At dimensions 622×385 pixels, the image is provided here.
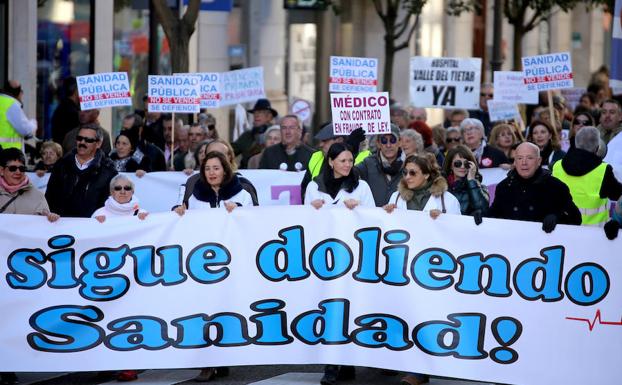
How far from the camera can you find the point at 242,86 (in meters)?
18.5

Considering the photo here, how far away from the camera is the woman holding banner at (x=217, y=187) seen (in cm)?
1081

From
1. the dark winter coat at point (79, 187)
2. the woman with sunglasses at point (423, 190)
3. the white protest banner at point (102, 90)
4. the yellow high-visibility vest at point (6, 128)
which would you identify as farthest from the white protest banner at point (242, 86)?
the woman with sunglasses at point (423, 190)

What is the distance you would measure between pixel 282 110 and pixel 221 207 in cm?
1714

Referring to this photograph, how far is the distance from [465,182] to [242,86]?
7.27 metres

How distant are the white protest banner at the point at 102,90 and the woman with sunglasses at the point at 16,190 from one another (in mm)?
4118

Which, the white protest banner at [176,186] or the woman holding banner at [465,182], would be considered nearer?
the woman holding banner at [465,182]

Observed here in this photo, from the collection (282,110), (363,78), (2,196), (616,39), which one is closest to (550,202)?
(2,196)

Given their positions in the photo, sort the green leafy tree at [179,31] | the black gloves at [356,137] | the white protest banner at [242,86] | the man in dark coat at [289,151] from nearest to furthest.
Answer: the black gloves at [356,137], the man in dark coat at [289,151], the green leafy tree at [179,31], the white protest banner at [242,86]

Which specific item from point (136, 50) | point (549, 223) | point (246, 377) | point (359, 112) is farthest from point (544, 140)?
point (136, 50)

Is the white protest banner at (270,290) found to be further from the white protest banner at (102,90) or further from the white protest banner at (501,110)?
the white protest banner at (501,110)

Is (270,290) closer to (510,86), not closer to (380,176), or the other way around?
(380,176)

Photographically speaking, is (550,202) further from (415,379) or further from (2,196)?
(2,196)

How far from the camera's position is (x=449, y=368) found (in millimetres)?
9852

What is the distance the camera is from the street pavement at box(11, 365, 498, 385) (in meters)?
10.3
